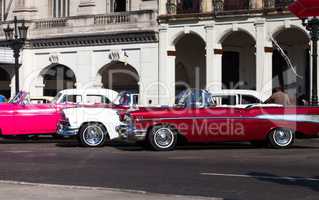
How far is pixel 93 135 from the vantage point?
67.9 ft

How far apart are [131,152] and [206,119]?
2.18m

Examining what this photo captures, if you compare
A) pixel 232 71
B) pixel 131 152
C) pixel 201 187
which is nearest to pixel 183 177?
pixel 201 187

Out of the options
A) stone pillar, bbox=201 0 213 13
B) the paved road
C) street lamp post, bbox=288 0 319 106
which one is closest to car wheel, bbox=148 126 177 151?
the paved road

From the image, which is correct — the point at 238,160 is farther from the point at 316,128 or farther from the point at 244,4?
the point at 244,4

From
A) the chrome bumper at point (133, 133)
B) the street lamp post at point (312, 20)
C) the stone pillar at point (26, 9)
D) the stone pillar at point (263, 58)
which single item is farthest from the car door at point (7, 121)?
the stone pillar at point (26, 9)

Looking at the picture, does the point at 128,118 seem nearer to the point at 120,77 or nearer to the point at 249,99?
the point at 249,99

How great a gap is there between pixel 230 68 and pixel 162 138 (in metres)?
19.2

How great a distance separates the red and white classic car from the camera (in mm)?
18797

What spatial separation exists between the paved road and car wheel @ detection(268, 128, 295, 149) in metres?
0.30

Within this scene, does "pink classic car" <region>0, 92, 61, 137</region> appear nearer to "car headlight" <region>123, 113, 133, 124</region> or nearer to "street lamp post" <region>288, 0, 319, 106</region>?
"car headlight" <region>123, 113, 133, 124</region>

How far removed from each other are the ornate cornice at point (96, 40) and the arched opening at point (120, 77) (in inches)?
55.8

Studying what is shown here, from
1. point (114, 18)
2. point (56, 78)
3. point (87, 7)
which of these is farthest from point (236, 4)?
point (56, 78)

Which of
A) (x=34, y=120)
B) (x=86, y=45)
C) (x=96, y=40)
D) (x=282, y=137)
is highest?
(x=96, y=40)

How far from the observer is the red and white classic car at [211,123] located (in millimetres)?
18797
